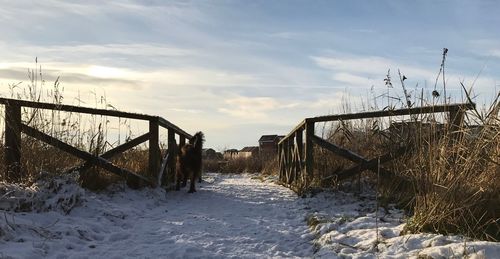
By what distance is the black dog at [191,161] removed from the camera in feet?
32.8

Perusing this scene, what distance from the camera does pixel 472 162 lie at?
A: 15.1 ft

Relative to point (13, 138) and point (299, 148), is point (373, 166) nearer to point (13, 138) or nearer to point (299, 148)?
→ point (299, 148)

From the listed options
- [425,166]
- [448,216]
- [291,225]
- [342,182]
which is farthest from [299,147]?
[448,216]

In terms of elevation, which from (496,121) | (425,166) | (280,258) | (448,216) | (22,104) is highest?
(22,104)

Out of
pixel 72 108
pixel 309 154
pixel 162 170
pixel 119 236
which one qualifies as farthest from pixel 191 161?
pixel 119 236

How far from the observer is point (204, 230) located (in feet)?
18.9

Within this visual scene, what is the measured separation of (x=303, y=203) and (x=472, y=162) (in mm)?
3351

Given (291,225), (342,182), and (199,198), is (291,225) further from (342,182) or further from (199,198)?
(199,198)

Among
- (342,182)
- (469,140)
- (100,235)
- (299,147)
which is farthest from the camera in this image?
(299,147)

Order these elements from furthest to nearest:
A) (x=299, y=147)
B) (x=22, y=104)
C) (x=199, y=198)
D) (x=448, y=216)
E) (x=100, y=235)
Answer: (x=299, y=147), (x=199, y=198), (x=22, y=104), (x=100, y=235), (x=448, y=216)

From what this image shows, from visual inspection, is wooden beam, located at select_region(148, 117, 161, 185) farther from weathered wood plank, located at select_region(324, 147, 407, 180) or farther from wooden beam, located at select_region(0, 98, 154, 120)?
weathered wood plank, located at select_region(324, 147, 407, 180)

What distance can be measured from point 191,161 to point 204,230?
4.37 metres

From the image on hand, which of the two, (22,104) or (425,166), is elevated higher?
(22,104)

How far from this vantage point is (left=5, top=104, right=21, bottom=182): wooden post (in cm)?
680
